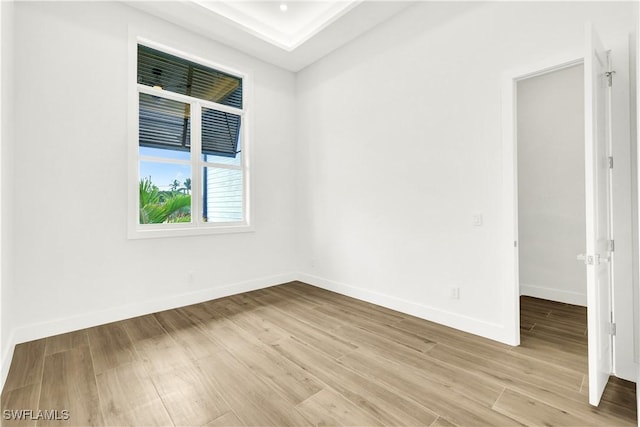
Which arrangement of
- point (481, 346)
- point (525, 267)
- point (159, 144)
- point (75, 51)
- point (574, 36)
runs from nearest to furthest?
point (574, 36) < point (481, 346) < point (75, 51) < point (159, 144) < point (525, 267)

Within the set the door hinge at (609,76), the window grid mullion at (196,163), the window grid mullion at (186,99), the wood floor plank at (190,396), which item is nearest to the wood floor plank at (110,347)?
the wood floor plank at (190,396)

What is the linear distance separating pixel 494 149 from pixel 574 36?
0.95 meters

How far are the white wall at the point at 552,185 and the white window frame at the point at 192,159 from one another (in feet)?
12.7

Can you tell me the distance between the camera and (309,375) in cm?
207

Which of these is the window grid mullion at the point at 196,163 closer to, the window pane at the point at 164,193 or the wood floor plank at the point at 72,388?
the window pane at the point at 164,193

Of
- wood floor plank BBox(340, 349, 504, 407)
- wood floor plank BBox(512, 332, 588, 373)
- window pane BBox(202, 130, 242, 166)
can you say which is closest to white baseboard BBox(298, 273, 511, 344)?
wood floor plank BBox(512, 332, 588, 373)

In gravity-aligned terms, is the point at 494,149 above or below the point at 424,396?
above

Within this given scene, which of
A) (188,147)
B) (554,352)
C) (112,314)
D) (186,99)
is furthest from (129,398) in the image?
(186,99)

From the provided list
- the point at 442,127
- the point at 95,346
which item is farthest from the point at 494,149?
the point at 95,346

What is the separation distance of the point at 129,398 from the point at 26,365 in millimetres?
1095

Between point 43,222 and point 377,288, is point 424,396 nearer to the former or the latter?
point 377,288

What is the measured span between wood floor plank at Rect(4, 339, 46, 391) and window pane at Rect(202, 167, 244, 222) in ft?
6.50

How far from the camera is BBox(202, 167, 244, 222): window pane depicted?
12.8 ft

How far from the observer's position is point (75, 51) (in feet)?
9.40
